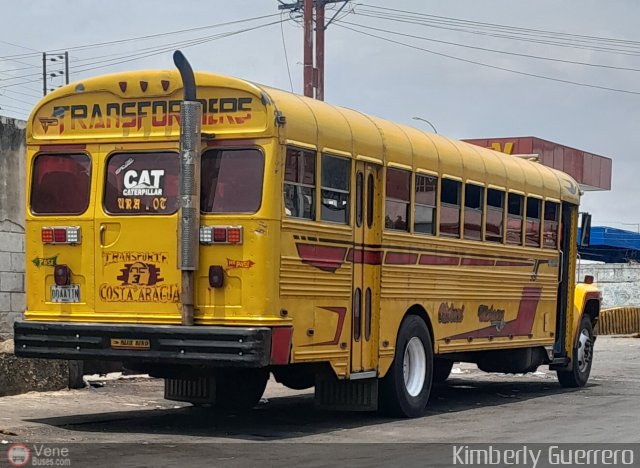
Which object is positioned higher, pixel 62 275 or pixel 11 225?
pixel 11 225

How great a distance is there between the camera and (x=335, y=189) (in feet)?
40.2

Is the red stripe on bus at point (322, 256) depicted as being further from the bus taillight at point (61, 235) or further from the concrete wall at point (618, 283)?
the concrete wall at point (618, 283)

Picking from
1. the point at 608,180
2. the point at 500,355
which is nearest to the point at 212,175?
the point at 500,355

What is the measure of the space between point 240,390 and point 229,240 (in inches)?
121

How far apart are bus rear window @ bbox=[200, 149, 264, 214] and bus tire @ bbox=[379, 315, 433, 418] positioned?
2946mm

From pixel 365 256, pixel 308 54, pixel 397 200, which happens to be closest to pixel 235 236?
pixel 365 256

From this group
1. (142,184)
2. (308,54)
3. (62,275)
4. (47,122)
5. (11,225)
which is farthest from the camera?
(308,54)

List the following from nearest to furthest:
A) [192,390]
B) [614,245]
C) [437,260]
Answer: [192,390] < [437,260] < [614,245]

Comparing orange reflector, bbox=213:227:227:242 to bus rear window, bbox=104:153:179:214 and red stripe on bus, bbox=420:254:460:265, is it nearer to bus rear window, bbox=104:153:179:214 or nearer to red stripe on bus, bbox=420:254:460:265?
bus rear window, bbox=104:153:179:214

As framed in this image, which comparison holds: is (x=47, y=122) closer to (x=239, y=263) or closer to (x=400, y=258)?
(x=239, y=263)

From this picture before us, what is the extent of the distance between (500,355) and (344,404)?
4489 mm

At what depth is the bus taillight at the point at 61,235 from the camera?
1182 centimetres

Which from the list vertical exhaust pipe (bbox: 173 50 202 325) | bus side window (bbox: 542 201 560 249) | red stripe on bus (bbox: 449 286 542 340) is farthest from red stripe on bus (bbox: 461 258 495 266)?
vertical exhaust pipe (bbox: 173 50 202 325)

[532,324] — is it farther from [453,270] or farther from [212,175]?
[212,175]
